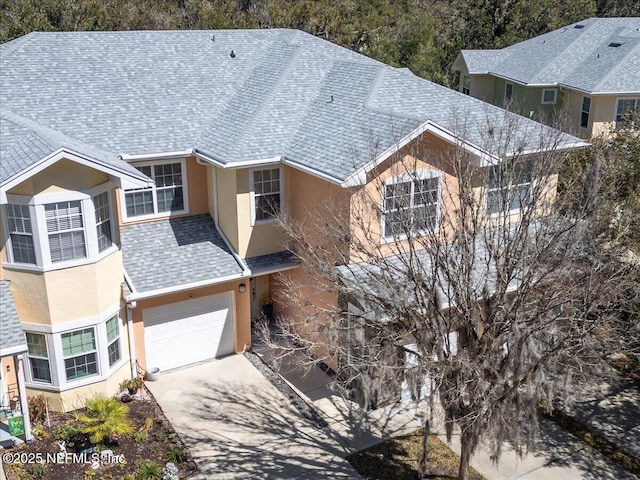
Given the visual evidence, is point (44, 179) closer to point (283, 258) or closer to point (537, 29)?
point (283, 258)

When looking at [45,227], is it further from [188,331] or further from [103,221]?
[188,331]

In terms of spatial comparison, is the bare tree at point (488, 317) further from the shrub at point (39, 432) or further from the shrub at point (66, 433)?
the shrub at point (39, 432)

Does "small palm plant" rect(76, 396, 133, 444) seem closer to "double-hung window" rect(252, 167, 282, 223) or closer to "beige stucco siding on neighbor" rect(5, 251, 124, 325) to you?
"beige stucco siding on neighbor" rect(5, 251, 124, 325)

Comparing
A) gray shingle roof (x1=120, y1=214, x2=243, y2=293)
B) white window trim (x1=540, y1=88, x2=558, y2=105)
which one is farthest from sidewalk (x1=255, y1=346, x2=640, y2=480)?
white window trim (x1=540, y1=88, x2=558, y2=105)

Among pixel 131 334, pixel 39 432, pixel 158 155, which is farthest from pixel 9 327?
pixel 158 155

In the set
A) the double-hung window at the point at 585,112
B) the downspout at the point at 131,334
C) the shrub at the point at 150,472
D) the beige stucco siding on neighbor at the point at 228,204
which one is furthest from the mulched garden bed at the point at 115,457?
the double-hung window at the point at 585,112

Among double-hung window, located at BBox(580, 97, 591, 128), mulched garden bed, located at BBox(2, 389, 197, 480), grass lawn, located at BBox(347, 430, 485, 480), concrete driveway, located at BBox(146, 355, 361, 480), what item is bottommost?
grass lawn, located at BBox(347, 430, 485, 480)
